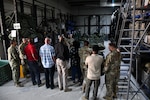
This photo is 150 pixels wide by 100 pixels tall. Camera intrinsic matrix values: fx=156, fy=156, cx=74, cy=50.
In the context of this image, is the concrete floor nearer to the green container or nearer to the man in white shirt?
the green container

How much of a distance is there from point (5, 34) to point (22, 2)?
247 centimetres

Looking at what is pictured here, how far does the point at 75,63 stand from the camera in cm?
486

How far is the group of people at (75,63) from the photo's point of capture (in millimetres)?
3621

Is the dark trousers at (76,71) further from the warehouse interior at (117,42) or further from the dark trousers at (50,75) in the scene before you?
the dark trousers at (50,75)

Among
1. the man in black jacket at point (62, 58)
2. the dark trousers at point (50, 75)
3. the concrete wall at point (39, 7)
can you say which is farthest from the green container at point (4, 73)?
the man in black jacket at point (62, 58)

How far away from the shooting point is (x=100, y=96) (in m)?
4.17

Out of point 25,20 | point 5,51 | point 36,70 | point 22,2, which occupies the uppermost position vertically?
point 22,2

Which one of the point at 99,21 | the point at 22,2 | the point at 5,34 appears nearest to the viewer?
the point at 5,34

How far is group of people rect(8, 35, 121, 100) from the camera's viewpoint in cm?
362

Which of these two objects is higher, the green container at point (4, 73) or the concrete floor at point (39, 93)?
the green container at point (4, 73)

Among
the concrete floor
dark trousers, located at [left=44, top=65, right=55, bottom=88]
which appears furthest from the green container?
dark trousers, located at [left=44, top=65, right=55, bottom=88]

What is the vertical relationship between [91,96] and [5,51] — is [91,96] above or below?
below

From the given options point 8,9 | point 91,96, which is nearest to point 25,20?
point 8,9

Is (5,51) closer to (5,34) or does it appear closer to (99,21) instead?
(5,34)
